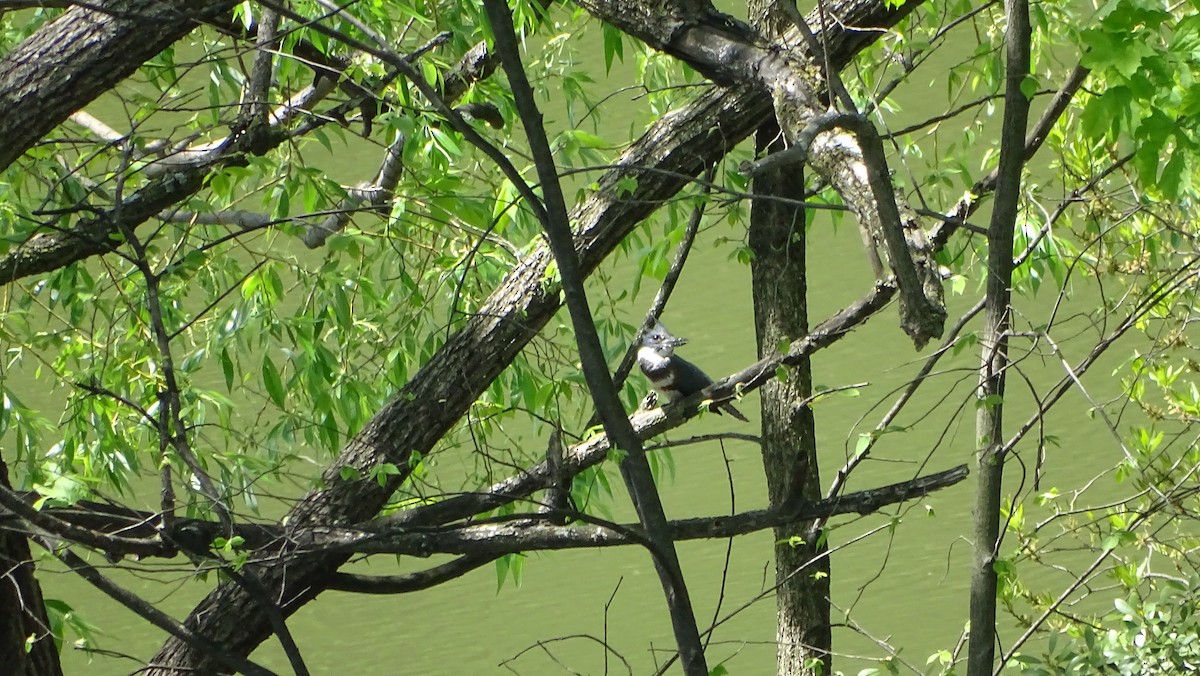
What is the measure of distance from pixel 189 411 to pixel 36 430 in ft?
1.25

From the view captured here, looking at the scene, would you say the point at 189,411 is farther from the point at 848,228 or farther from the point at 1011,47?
the point at 848,228

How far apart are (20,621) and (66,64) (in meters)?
0.80

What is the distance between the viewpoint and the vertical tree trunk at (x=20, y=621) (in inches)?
68.1

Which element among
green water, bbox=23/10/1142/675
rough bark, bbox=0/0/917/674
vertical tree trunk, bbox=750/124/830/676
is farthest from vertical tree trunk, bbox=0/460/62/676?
green water, bbox=23/10/1142/675

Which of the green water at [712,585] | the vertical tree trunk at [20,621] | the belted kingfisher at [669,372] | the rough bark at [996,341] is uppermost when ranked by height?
the green water at [712,585]

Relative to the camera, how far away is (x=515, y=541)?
145cm

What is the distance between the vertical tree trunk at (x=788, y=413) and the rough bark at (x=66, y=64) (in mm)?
970

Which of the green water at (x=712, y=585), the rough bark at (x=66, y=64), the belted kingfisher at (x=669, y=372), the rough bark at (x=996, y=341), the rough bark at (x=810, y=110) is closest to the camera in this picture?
the rough bark at (x=810, y=110)

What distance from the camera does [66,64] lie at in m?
1.66

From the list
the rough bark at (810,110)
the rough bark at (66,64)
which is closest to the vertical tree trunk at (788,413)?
the rough bark at (810,110)

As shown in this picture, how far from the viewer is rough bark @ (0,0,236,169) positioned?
5.45 feet

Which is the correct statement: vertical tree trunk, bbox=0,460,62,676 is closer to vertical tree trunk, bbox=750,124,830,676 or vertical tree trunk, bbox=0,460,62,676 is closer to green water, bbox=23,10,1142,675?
vertical tree trunk, bbox=750,124,830,676

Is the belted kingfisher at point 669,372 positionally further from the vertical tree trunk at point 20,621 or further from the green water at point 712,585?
the green water at point 712,585

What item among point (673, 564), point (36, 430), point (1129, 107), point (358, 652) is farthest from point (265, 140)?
point (358, 652)
